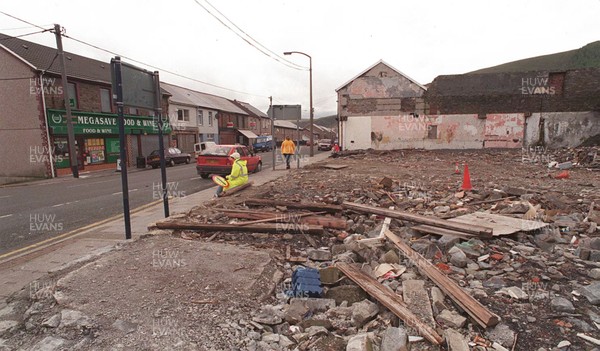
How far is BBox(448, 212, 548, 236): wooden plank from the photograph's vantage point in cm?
536

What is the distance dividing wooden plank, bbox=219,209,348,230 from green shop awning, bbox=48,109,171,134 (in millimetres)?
14656

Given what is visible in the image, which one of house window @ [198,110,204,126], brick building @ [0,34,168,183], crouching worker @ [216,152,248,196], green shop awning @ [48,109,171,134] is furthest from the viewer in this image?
house window @ [198,110,204,126]

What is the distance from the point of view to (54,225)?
302 inches

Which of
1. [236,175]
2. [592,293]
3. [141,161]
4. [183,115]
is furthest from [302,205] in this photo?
[183,115]

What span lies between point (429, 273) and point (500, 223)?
2.69 m

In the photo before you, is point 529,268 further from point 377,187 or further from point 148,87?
point 148,87

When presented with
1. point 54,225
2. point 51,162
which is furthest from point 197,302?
point 51,162

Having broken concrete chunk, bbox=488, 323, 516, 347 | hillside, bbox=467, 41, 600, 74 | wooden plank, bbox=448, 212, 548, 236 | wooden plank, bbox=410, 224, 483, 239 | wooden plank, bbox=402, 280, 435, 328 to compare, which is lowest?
broken concrete chunk, bbox=488, 323, 516, 347

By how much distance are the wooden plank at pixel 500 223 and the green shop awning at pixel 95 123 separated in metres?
17.9

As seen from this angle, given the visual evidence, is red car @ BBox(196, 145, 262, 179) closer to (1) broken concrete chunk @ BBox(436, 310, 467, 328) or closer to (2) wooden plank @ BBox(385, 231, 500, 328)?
(2) wooden plank @ BBox(385, 231, 500, 328)

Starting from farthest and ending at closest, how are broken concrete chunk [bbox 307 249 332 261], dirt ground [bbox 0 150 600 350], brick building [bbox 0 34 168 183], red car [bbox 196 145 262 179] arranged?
brick building [bbox 0 34 168 183] < red car [bbox 196 145 262 179] < broken concrete chunk [bbox 307 249 332 261] < dirt ground [bbox 0 150 600 350]

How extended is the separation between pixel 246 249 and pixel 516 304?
11.0 ft

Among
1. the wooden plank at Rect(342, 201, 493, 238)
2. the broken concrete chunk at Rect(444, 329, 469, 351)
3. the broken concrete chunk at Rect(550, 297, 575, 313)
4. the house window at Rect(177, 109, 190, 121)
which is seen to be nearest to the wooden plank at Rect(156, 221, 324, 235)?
the wooden plank at Rect(342, 201, 493, 238)

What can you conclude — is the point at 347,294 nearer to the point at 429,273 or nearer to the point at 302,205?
the point at 429,273
